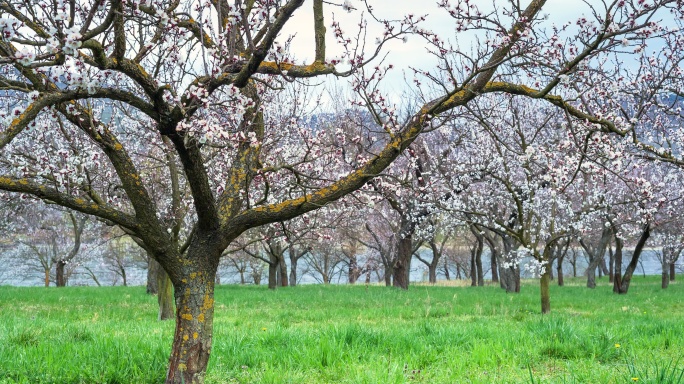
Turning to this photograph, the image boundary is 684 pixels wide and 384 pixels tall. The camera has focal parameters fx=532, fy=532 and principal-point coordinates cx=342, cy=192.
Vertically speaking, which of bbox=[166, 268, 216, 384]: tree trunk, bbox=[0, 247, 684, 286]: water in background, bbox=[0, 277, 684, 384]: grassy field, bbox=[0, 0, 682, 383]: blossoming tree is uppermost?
bbox=[0, 0, 682, 383]: blossoming tree

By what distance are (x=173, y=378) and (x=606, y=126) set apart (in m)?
5.31

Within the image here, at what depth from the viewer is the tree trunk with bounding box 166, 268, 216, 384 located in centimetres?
460

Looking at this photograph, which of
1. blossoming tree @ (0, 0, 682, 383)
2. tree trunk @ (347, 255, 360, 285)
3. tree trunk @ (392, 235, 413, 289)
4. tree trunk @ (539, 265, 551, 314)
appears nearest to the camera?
blossoming tree @ (0, 0, 682, 383)

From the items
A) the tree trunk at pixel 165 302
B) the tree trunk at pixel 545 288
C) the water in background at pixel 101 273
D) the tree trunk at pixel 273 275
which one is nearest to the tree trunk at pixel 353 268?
the water in background at pixel 101 273

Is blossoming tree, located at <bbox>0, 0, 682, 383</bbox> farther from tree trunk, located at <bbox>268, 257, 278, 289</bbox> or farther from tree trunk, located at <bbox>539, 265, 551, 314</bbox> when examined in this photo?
tree trunk, located at <bbox>268, 257, 278, 289</bbox>

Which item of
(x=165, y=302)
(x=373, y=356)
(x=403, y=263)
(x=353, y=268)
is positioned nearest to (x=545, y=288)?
(x=373, y=356)

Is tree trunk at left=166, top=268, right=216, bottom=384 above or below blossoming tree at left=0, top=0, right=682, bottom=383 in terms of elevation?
→ below

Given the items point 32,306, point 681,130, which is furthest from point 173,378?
point 681,130

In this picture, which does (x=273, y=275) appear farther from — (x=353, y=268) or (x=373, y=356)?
(x=373, y=356)

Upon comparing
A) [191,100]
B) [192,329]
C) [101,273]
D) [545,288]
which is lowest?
[101,273]

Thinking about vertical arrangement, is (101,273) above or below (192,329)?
below

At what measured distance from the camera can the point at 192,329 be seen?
4.66 metres

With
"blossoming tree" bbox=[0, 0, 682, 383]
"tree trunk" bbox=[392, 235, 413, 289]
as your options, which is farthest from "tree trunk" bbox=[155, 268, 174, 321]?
"tree trunk" bbox=[392, 235, 413, 289]

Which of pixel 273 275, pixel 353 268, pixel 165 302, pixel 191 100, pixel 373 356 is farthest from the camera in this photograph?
pixel 353 268
